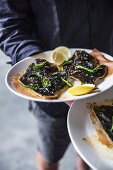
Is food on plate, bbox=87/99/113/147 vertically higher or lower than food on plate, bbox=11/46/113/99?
lower

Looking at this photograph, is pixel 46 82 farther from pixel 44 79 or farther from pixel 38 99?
pixel 38 99

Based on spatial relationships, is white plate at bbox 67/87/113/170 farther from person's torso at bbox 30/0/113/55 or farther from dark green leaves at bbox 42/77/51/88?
person's torso at bbox 30/0/113/55

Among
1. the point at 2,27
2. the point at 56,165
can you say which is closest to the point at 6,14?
the point at 2,27

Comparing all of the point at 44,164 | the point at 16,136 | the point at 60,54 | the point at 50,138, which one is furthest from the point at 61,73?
the point at 16,136

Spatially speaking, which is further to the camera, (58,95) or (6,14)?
(6,14)

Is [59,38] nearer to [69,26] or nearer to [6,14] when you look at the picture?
[69,26]

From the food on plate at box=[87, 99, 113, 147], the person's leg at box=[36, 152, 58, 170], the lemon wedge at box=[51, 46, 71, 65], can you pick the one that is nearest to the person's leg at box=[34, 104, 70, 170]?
the person's leg at box=[36, 152, 58, 170]
